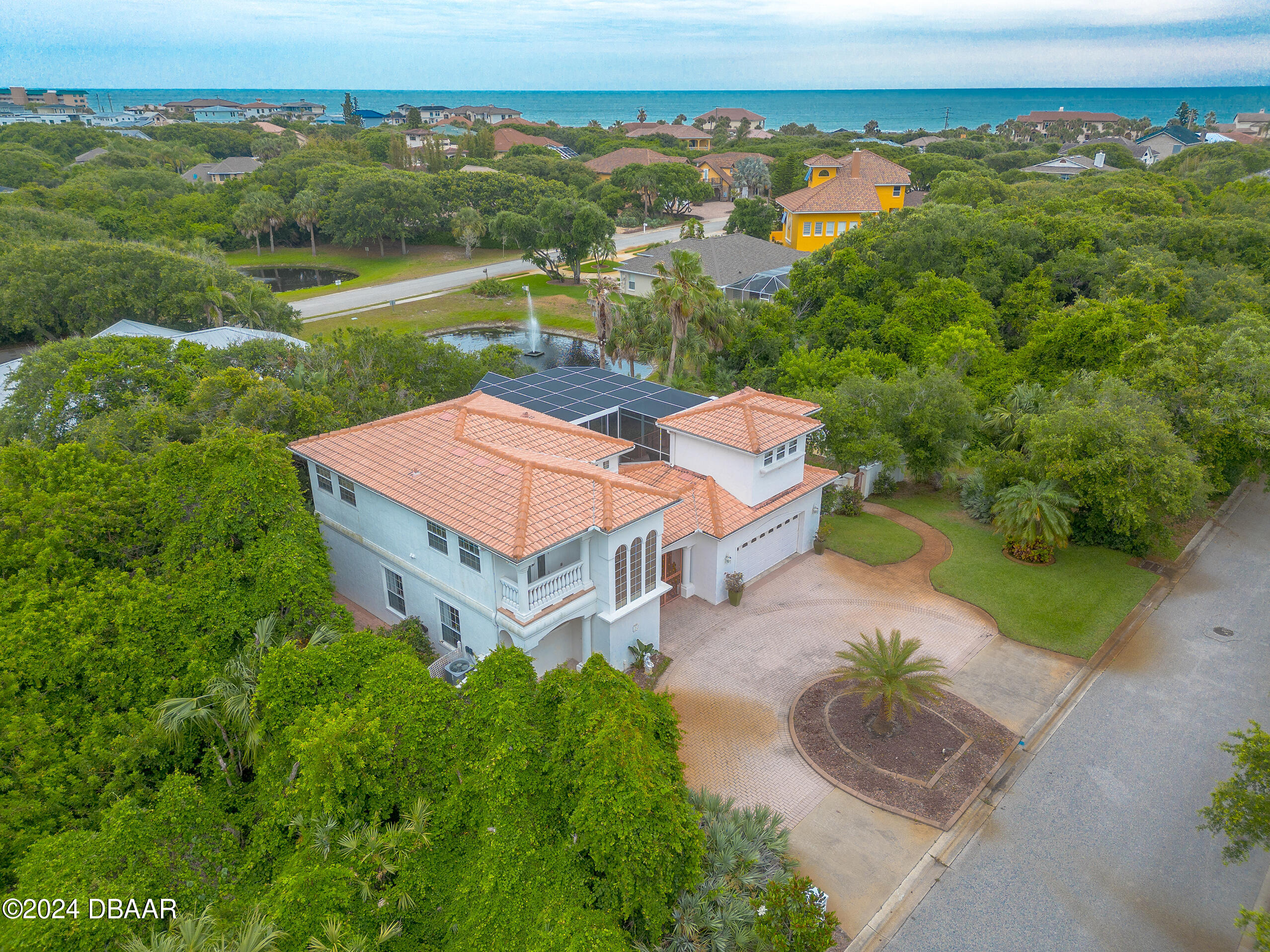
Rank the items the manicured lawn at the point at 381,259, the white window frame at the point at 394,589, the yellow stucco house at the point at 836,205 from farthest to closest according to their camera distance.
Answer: the manicured lawn at the point at 381,259, the yellow stucco house at the point at 836,205, the white window frame at the point at 394,589

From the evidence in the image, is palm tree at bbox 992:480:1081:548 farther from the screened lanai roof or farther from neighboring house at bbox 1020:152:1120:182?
neighboring house at bbox 1020:152:1120:182

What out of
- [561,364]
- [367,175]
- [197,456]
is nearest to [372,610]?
[197,456]

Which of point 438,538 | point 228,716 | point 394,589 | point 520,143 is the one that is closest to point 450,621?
point 438,538

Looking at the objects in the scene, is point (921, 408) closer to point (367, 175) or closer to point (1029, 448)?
point (1029, 448)

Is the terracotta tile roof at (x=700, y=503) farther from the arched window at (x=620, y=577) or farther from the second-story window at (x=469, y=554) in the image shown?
the second-story window at (x=469, y=554)

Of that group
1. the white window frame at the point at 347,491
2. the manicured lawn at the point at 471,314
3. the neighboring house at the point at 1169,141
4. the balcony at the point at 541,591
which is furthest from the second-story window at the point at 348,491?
the neighboring house at the point at 1169,141

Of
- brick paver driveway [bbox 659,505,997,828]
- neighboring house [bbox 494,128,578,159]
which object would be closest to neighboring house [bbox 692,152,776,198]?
neighboring house [bbox 494,128,578,159]
